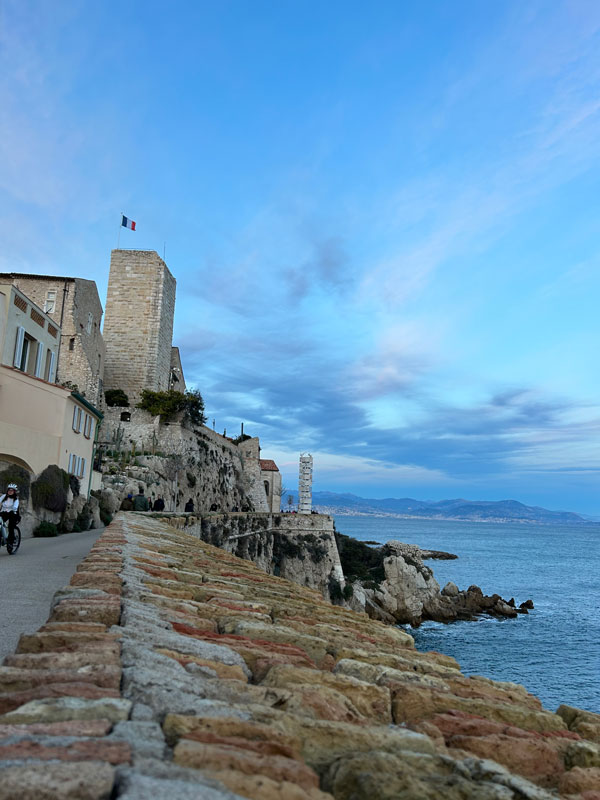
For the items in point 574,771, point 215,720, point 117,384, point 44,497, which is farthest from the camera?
point 117,384

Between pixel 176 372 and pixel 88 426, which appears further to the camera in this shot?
pixel 176 372

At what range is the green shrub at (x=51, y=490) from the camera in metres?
17.7

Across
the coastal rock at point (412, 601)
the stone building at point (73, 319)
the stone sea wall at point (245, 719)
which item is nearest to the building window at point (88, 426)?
the stone building at point (73, 319)

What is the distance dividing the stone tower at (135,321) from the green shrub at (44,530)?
30.5 metres

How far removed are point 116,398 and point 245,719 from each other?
45.0 metres

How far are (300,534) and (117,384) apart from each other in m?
20.2

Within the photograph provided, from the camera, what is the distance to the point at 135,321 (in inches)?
1881

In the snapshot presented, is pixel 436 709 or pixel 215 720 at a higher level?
pixel 215 720

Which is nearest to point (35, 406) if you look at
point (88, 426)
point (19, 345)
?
point (19, 345)

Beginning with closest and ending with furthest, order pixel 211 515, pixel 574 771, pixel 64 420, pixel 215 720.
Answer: pixel 215 720 → pixel 574 771 → pixel 64 420 → pixel 211 515

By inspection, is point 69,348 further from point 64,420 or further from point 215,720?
point 215,720

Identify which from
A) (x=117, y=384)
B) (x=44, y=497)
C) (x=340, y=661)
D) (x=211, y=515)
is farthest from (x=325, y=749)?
(x=117, y=384)

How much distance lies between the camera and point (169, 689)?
2.30 m

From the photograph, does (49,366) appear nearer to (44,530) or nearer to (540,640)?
(44,530)
